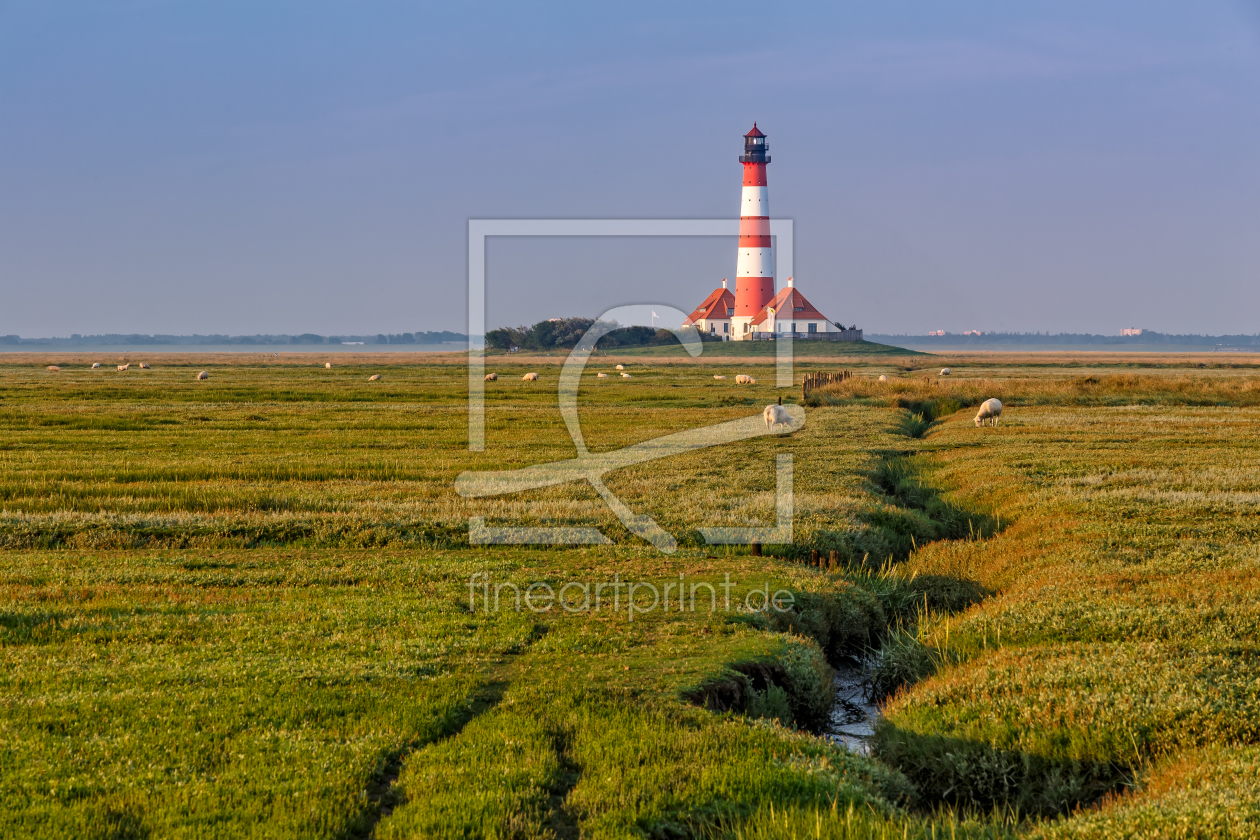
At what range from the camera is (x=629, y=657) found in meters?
12.0

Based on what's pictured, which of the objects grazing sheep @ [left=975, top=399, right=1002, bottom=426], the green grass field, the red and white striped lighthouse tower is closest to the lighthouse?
the red and white striped lighthouse tower

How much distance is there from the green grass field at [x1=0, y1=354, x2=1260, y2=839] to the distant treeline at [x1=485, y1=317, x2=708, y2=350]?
126 meters

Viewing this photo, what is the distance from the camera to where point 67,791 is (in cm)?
766

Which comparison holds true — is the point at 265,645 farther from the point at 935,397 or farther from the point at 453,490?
the point at 935,397

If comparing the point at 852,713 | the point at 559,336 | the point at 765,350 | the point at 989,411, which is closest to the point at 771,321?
the point at 765,350

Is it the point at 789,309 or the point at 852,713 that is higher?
the point at 789,309

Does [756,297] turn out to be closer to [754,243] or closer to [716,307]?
[754,243]

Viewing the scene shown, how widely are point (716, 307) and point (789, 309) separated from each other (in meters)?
11.1

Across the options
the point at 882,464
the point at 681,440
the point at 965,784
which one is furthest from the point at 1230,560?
the point at 681,440

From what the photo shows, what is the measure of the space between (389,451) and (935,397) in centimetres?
3342

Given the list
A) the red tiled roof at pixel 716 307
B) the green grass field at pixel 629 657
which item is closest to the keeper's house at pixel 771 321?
the red tiled roof at pixel 716 307

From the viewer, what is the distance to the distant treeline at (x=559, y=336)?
504ft

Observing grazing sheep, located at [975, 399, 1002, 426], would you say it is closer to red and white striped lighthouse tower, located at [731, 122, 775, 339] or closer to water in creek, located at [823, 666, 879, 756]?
water in creek, located at [823, 666, 879, 756]

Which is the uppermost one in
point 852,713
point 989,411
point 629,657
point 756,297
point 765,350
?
point 756,297
